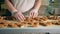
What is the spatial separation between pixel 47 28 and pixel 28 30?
12cm

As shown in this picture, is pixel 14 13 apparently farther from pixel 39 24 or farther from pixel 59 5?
pixel 59 5

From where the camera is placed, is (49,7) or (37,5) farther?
(49,7)

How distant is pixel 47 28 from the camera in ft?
3.41

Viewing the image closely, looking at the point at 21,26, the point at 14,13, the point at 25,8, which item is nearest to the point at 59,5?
the point at 25,8

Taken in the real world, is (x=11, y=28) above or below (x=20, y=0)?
below

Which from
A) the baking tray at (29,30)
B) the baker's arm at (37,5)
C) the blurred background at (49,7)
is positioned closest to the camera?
the baking tray at (29,30)

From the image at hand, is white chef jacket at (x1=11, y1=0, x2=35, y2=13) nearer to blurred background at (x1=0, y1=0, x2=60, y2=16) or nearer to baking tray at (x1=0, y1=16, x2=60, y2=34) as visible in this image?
baking tray at (x1=0, y1=16, x2=60, y2=34)

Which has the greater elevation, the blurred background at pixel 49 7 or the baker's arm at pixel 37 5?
the baker's arm at pixel 37 5

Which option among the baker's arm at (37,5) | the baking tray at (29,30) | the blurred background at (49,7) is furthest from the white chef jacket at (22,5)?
the blurred background at (49,7)

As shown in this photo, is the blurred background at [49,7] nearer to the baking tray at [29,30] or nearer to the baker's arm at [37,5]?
the baker's arm at [37,5]

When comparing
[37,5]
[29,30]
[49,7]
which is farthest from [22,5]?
[49,7]

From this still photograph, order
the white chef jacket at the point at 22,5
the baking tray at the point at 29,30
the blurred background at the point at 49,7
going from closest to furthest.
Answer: the baking tray at the point at 29,30, the white chef jacket at the point at 22,5, the blurred background at the point at 49,7

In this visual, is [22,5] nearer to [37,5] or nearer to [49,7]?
[37,5]

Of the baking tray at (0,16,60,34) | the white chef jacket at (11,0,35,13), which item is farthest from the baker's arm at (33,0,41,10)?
the baking tray at (0,16,60,34)
